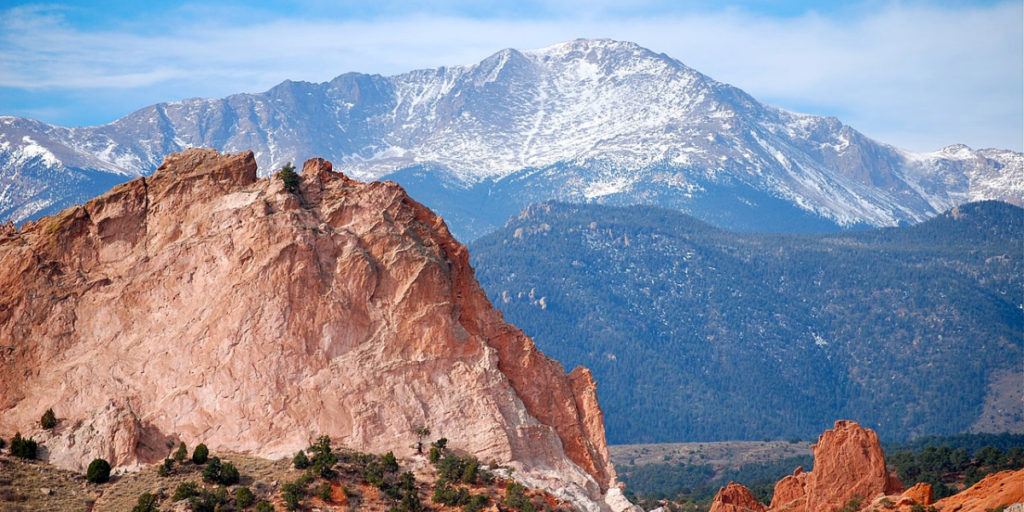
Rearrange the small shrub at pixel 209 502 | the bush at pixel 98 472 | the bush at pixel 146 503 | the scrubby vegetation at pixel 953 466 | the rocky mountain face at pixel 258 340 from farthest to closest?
the scrubby vegetation at pixel 953 466
the rocky mountain face at pixel 258 340
the bush at pixel 98 472
the small shrub at pixel 209 502
the bush at pixel 146 503

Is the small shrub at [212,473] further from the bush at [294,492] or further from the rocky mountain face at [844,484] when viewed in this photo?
the rocky mountain face at [844,484]

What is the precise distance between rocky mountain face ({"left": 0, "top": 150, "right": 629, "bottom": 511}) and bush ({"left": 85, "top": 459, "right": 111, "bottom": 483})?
4.22ft

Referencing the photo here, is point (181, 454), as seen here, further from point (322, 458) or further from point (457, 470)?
point (457, 470)

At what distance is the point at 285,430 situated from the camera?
78312 millimetres

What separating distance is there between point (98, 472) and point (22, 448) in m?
4.74

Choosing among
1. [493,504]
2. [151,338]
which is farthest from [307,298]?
[493,504]

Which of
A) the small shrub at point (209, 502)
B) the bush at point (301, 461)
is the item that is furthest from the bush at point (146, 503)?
the bush at point (301, 461)

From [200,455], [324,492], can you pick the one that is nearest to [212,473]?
[200,455]

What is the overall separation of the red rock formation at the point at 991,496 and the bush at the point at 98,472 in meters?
51.4

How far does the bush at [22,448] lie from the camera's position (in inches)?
3009

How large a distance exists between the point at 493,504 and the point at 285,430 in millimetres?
12635

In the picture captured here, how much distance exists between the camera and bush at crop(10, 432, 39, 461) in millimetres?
76438

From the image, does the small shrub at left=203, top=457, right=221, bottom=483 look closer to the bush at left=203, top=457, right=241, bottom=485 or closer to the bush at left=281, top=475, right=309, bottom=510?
the bush at left=203, top=457, right=241, bottom=485

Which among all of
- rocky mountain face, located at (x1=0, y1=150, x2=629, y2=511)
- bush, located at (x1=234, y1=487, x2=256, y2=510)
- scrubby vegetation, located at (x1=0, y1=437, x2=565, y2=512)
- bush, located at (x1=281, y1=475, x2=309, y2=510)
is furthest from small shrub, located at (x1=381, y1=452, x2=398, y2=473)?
bush, located at (x1=234, y1=487, x2=256, y2=510)
